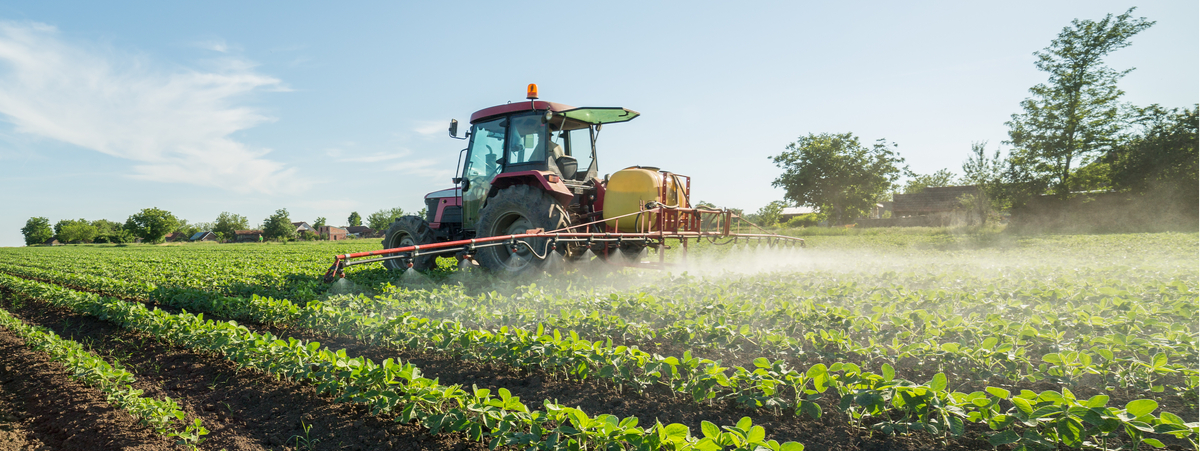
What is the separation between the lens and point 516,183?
744 centimetres

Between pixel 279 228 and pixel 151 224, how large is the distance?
1213 centimetres

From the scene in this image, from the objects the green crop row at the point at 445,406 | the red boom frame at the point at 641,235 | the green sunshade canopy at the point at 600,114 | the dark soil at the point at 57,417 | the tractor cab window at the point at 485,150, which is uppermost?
the green sunshade canopy at the point at 600,114

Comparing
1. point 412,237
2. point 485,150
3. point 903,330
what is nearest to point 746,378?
point 903,330

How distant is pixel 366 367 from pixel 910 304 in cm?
446

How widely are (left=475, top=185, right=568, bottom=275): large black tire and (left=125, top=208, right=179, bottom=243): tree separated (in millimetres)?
69743

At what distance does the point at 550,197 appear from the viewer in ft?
22.4

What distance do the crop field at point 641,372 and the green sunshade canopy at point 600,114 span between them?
268cm

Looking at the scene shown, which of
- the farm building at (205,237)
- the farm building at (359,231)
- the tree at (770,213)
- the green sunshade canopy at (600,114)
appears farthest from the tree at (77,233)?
the green sunshade canopy at (600,114)

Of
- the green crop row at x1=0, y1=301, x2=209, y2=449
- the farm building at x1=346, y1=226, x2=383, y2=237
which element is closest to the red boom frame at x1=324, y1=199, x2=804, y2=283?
the green crop row at x1=0, y1=301, x2=209, y2=449

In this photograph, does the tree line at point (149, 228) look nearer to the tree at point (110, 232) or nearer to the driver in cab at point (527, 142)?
the tree at point (110, 232)

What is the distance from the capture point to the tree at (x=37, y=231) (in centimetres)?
7662

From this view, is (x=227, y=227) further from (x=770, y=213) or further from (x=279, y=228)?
(x=770, y=213)

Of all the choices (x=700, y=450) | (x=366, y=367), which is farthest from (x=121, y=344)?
(x=700, y=450)

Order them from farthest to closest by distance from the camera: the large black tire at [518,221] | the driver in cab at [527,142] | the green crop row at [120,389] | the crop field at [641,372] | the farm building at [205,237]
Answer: the farm building at [205,237], the driver in cab at [527,142], the large black tire at [518,221], the green crop row at [120,389], the crop field at [641,372]
